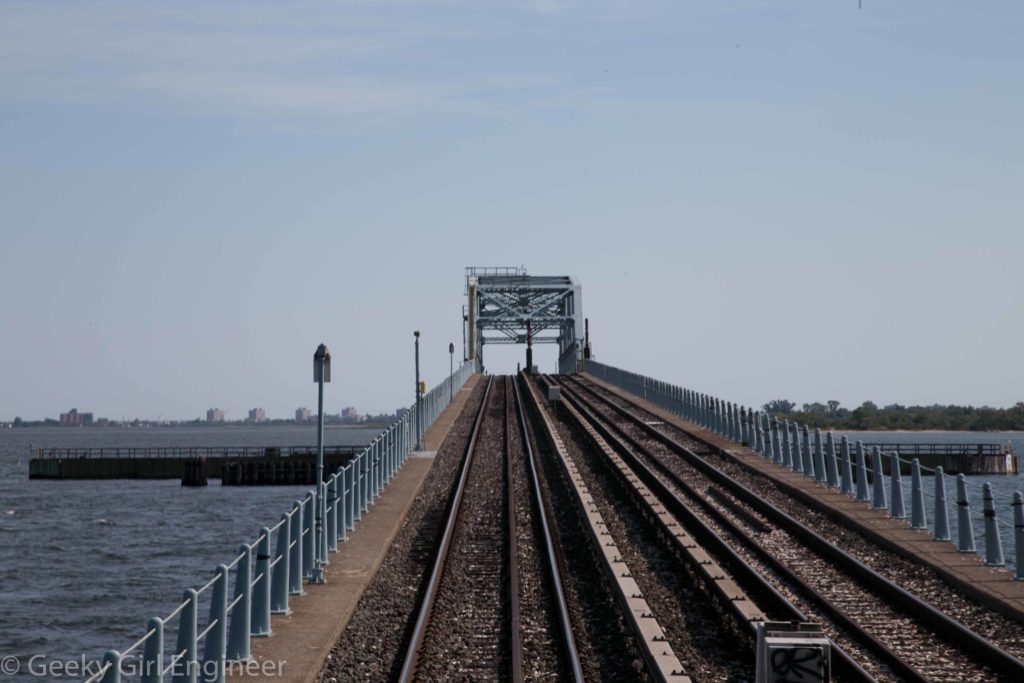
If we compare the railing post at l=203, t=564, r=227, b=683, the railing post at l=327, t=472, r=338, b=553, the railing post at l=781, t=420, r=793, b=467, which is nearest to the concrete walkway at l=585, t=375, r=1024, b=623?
the railing post at l=781, t=420, r=793, b=467

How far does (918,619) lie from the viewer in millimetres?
15750

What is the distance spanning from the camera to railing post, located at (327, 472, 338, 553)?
20.6 metres

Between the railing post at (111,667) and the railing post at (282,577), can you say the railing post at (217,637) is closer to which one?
the railing post at (111,667)

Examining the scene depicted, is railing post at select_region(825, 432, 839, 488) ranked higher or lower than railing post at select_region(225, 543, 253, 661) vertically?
higher

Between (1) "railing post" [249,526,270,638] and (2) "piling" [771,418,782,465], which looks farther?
(2) "piling" [771,418,782,465]

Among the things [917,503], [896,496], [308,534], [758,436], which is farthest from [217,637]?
[758,436]

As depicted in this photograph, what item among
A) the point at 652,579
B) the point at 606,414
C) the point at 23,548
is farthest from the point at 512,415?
the point at 652,579

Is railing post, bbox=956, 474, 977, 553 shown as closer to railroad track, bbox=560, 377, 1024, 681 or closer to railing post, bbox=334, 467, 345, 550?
railroad track, bbox=560, 377, 1024, 681

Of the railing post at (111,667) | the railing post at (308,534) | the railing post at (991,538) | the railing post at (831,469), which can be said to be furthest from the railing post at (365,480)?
the railing post at (111,667)

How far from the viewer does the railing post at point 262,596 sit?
14297 millimetres

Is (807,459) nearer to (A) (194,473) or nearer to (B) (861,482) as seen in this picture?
(B) (861,482)

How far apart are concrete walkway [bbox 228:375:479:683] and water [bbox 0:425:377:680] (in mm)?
9320

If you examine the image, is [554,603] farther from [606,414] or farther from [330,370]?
[606,414]

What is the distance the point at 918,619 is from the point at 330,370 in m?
8.17
